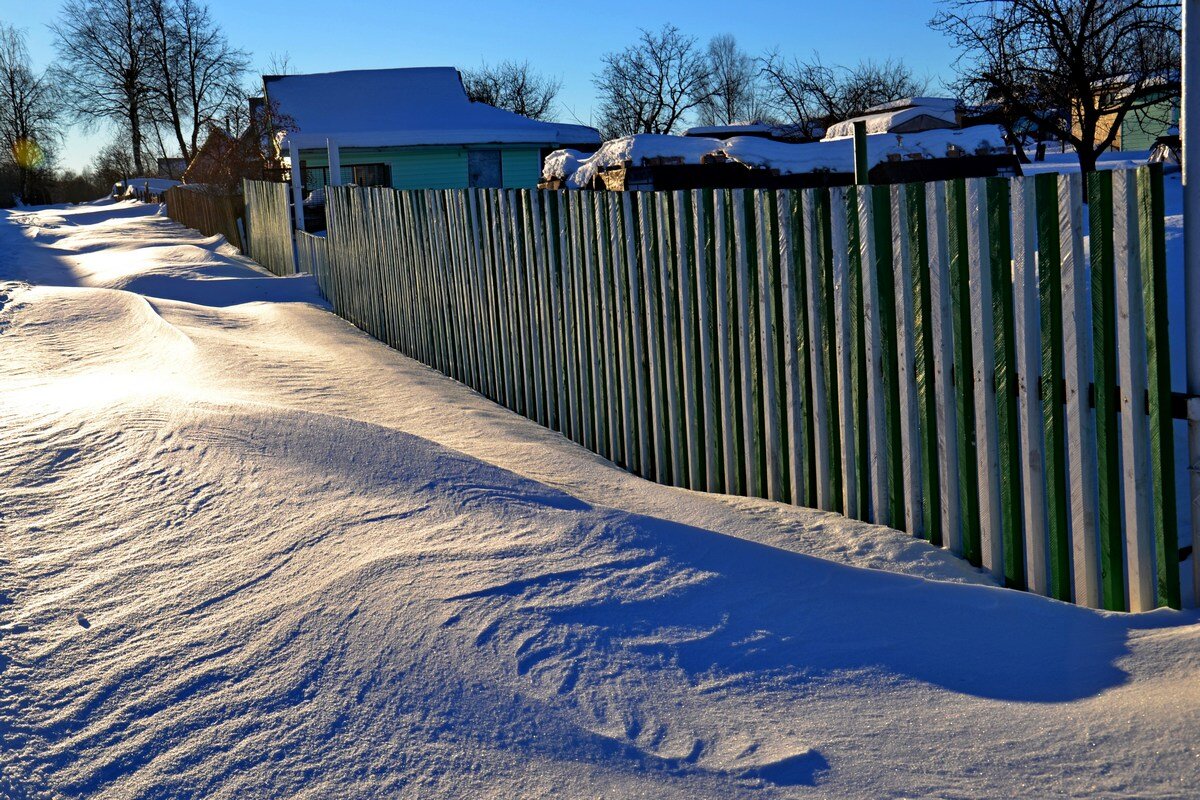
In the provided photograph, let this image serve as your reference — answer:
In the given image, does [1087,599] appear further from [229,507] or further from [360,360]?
[360,360]

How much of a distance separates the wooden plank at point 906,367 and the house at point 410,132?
25.6m

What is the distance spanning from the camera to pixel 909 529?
13.8 ft

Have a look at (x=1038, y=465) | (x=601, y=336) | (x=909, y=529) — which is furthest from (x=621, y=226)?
(x=1038, y=465)

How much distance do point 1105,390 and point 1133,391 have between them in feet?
0.33

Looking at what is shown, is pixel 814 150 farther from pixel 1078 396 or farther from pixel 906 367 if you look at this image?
pixel 1078 396

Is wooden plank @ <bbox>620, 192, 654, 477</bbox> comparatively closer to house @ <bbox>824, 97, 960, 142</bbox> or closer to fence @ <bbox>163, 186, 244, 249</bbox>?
house @ <bbox>824, 97, 960, 142</bbox>

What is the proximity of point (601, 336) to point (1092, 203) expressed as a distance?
10.1ft

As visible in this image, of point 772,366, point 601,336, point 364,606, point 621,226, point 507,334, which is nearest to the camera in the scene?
point 364,606

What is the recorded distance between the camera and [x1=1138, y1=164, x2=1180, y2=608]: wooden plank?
10.5 feet

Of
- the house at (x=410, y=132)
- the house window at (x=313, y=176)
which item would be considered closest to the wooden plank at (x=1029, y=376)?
the house at (x=410, y=132)

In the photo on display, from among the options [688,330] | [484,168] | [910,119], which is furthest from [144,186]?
[688,330]

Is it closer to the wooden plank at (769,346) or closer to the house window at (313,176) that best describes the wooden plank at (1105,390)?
the wooden plank at (769,346)

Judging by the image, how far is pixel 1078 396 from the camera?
3520mm

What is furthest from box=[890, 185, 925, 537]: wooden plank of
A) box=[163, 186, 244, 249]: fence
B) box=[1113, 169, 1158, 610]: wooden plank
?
box=[163, 186, 244, 249]: fence
